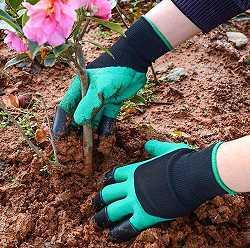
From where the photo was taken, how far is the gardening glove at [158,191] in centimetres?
151

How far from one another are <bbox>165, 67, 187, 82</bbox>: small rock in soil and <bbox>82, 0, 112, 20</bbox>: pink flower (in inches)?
37.7

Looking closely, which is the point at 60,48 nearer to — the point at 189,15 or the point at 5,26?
the point at 5,26

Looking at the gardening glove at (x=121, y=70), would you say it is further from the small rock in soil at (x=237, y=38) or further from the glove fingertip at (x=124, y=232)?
the small rock in soil at (x=237, y=38)

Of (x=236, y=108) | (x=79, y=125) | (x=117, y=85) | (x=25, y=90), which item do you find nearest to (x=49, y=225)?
(x=79, y=125)

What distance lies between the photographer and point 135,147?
6.12 ft

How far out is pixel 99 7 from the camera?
1.37 metres

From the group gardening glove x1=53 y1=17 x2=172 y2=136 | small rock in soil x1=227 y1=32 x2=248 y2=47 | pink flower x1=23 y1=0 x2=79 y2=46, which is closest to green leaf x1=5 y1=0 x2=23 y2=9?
pink flower x1=23 y1=0 x2=79 y2=46

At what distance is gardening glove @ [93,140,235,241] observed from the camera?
151cm

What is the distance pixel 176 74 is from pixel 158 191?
0.91m

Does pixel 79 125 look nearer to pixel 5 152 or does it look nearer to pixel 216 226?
pixel 5 152

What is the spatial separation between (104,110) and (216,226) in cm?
56

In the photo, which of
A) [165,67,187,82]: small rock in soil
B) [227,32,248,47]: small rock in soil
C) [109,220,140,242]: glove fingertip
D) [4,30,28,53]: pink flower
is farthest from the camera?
[227,32,248,47]: small rock in soil

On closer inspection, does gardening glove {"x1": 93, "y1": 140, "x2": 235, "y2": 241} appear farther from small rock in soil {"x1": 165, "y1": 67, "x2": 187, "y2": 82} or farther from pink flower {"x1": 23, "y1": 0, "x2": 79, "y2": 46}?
small rock in soil {"x1": 165, "y1": 67, "x2": 187, "y2": 82}

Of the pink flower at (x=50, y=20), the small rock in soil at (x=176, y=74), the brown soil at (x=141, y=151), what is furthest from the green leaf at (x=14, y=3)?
the small rock in soil at (x=176, y=74)
